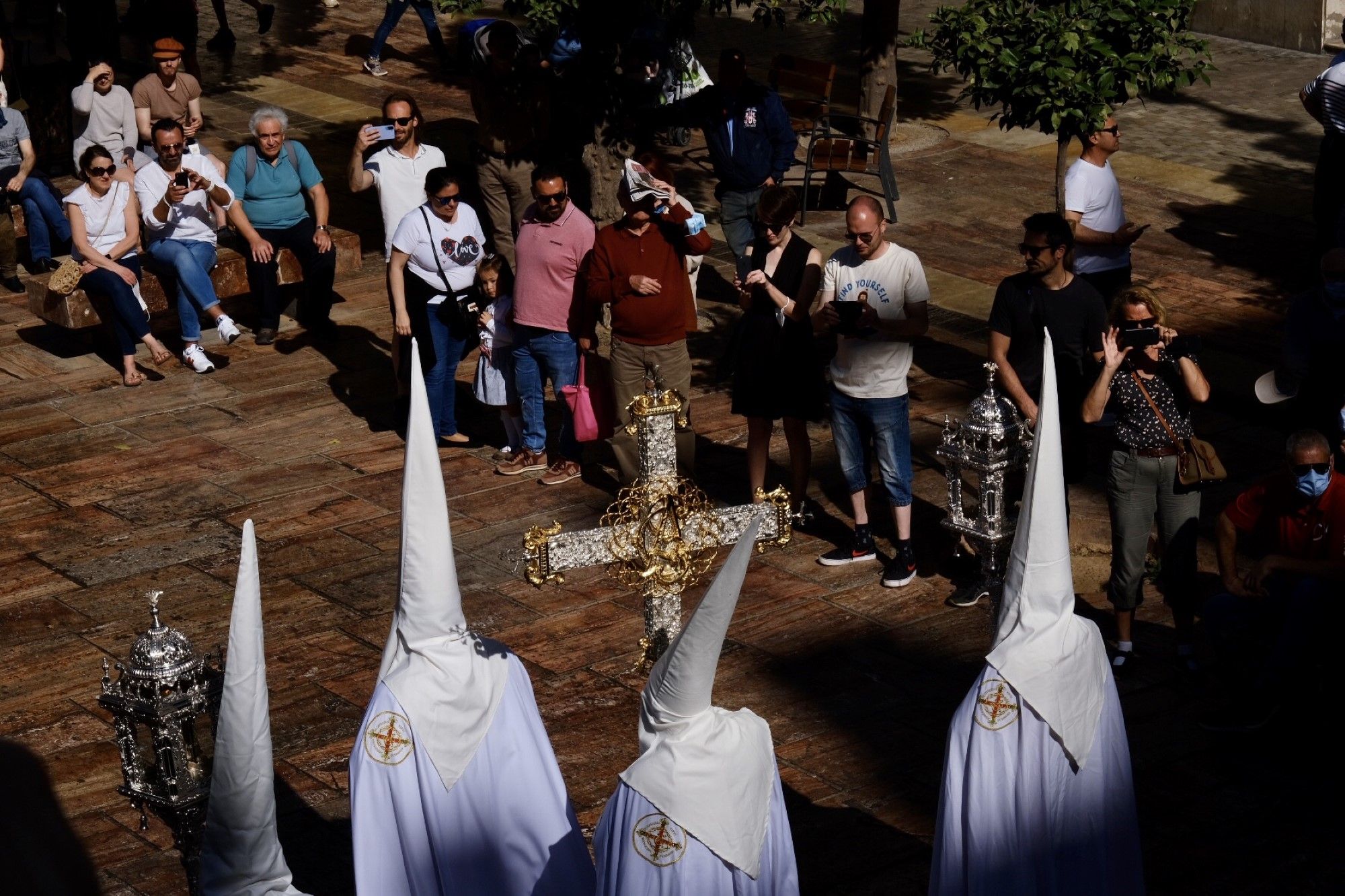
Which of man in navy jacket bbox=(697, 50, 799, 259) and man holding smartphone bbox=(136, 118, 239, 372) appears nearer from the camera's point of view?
man holding smartphone bbox=(136, 118, 239, 372)

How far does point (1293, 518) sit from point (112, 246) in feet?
25.4

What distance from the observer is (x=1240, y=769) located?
23.4ft

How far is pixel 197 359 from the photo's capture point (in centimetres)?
1196

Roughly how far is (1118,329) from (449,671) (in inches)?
148

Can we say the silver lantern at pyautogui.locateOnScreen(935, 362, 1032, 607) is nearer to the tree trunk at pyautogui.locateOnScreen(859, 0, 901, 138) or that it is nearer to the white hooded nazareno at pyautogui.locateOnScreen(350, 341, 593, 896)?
the white hooded nazareno at pyautogui.locateOnScreen(350, 341, 593, 896)

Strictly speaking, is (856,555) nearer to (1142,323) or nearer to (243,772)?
(1142,323)

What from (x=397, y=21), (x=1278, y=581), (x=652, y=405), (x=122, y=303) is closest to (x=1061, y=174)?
(x=1278, y=581)

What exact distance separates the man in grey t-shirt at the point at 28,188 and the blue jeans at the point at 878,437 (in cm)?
702

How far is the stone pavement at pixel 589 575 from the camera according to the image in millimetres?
6914

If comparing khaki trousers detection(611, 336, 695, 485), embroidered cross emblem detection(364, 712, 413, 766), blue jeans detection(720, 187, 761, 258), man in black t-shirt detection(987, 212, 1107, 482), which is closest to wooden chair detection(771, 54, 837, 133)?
blue jeans detection(720, 187, 761, 258)

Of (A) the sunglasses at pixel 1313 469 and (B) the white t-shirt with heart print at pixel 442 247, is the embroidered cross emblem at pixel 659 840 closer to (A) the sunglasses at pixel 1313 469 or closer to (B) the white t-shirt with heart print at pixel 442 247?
(A) the sunglasses at pixel 1313 469

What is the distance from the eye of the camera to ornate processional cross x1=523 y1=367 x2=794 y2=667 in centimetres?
592

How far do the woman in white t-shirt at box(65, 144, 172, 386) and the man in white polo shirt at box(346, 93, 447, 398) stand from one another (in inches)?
59.9

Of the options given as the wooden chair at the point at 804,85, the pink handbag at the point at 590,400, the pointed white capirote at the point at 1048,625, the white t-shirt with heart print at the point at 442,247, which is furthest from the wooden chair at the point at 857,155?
the pointed white capirote at the point at 1048,625
